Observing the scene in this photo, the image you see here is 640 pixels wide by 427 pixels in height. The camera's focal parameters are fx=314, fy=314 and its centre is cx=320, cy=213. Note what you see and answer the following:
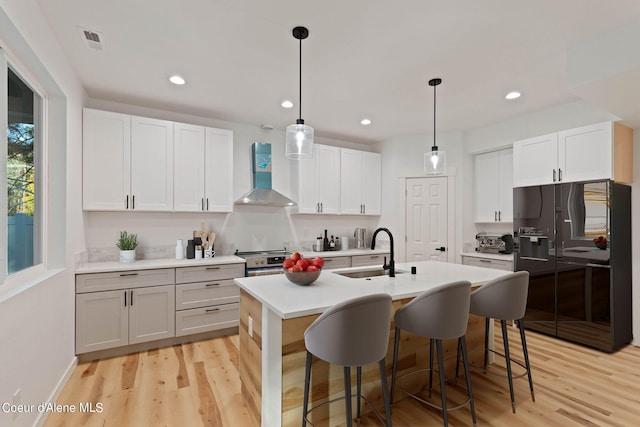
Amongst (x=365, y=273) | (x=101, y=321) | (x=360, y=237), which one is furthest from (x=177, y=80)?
(x=360, y=237)

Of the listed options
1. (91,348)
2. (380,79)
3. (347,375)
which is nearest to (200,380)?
(91,348)

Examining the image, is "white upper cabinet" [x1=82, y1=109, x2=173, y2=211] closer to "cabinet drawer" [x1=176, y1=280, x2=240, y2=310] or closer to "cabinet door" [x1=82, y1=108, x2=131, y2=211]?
"cabinet door" [x1=82, y1=108, x2=131, y2=211]

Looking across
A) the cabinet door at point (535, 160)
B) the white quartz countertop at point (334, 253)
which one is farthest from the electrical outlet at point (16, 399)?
the cabinet door at point (535, 160)

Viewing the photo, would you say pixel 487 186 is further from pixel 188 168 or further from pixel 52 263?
pixel 52 263

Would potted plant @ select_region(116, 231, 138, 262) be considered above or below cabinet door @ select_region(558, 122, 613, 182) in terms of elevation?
below

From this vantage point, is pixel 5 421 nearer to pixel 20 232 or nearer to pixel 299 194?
pixel 20 232

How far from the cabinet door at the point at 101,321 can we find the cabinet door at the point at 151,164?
1.01 metres

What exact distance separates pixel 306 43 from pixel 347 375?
2327 millimetres

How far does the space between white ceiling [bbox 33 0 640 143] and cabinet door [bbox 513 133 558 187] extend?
44cm

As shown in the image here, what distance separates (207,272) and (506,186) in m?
4.18

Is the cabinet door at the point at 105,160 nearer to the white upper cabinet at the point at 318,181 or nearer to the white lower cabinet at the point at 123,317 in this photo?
Answer: the white lower cabinet at the point at 123,317

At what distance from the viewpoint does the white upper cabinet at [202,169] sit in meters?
3.75

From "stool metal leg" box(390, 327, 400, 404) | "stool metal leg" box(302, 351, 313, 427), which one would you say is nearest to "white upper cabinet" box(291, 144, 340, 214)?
"stool metal leg" box(390, 327, 400, 404)

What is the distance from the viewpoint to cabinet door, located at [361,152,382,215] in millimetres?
5238
